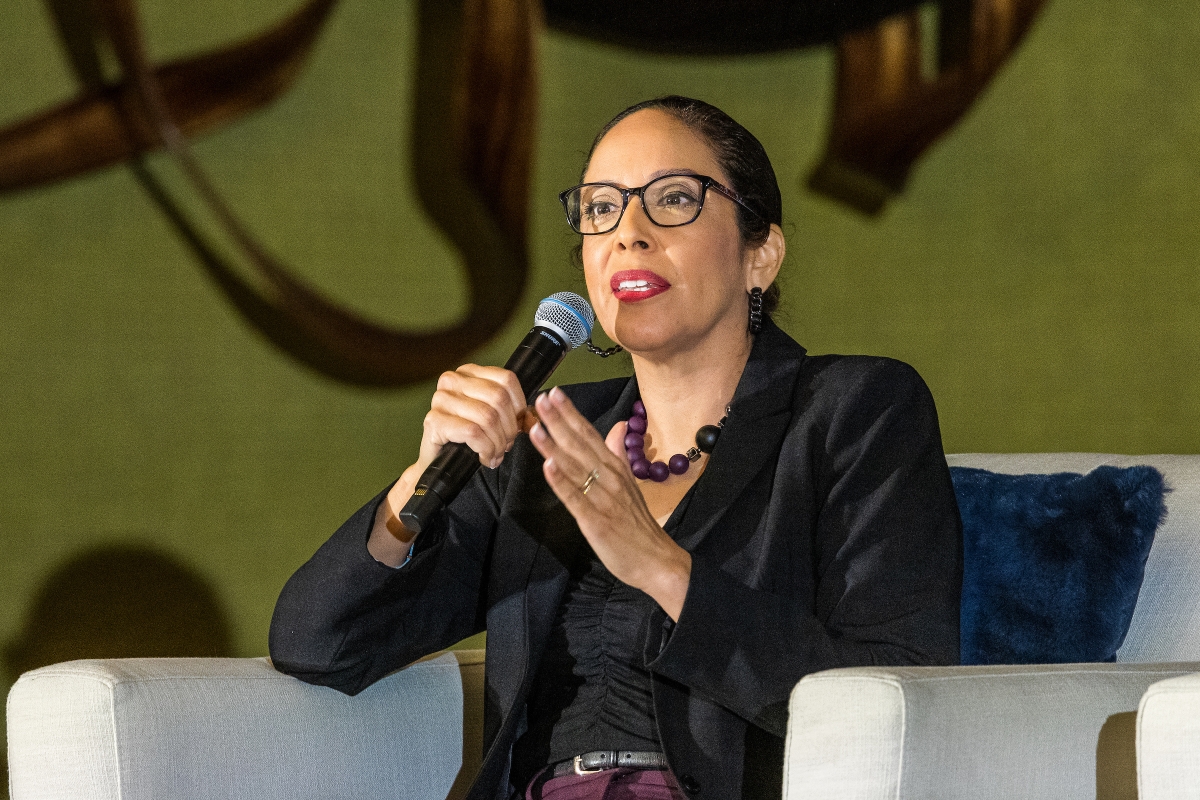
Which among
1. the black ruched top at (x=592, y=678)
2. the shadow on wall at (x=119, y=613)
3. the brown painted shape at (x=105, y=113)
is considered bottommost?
the shadow on wall at (x=119, y=613)

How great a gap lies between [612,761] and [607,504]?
1.26 ft

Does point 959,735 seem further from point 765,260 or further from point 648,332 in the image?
point 765,260

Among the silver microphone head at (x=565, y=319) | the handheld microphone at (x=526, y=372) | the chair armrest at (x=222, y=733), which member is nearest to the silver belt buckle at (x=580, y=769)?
the chair armrest at (x=222, y=733)

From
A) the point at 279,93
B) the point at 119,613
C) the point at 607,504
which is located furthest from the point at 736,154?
the point at 119,613

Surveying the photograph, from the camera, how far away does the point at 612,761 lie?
4.74 ft

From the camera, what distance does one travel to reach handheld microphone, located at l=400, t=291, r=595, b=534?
1.25 m

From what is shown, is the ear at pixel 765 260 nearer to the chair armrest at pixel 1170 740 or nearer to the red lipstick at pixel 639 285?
the red lipstick at pixel 639 285

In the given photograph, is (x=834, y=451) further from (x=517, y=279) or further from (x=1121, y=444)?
(x=1121, y=444)

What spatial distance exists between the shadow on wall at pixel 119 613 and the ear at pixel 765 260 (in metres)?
1.59

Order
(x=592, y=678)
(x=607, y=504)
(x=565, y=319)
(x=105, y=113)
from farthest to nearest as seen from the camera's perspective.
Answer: (x=105, y=113) → (x=592, y=678) → (x=565, y=319) → (x=607, y=504)

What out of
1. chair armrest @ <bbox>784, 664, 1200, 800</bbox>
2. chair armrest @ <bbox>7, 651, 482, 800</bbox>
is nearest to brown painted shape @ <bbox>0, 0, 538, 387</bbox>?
chair armrest @ <bbox>7, 651, 482, 800</bbox>

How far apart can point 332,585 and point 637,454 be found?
1.44ft

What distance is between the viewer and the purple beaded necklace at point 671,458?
1613mm

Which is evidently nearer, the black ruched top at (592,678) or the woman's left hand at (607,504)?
the woman's left hand at (607,504)
